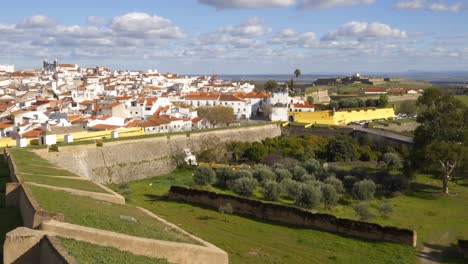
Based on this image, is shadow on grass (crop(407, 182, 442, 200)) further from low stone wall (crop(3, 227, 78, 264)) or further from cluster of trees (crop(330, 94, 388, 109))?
cluster of trees (crop(330, 94, 388, 109))

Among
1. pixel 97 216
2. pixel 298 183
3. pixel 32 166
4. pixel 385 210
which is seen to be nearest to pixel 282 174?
pixel 298 183

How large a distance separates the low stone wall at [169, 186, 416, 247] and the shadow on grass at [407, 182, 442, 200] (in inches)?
323

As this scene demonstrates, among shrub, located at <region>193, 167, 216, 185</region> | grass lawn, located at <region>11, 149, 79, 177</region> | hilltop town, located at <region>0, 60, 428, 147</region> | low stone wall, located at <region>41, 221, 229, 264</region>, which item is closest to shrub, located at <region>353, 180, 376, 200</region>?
shrub, located at <region>193, 167, 216, 185</region>

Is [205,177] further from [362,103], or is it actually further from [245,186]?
[362,103]

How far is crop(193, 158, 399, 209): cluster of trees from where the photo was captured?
71.6 ft

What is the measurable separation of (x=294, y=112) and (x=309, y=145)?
15.7m

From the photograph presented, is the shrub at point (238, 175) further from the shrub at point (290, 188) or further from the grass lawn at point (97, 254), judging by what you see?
the grass lawn at point (97, 254)

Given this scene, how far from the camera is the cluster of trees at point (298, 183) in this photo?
21.8m

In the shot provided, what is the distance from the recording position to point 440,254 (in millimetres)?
16531

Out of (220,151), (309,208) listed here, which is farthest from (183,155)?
(309,208)

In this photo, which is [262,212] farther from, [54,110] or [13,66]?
[13,66]

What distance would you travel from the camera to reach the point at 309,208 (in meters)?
21.2

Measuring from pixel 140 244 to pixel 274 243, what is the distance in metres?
7.74

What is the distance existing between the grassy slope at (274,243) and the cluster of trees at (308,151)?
48.6 ft
